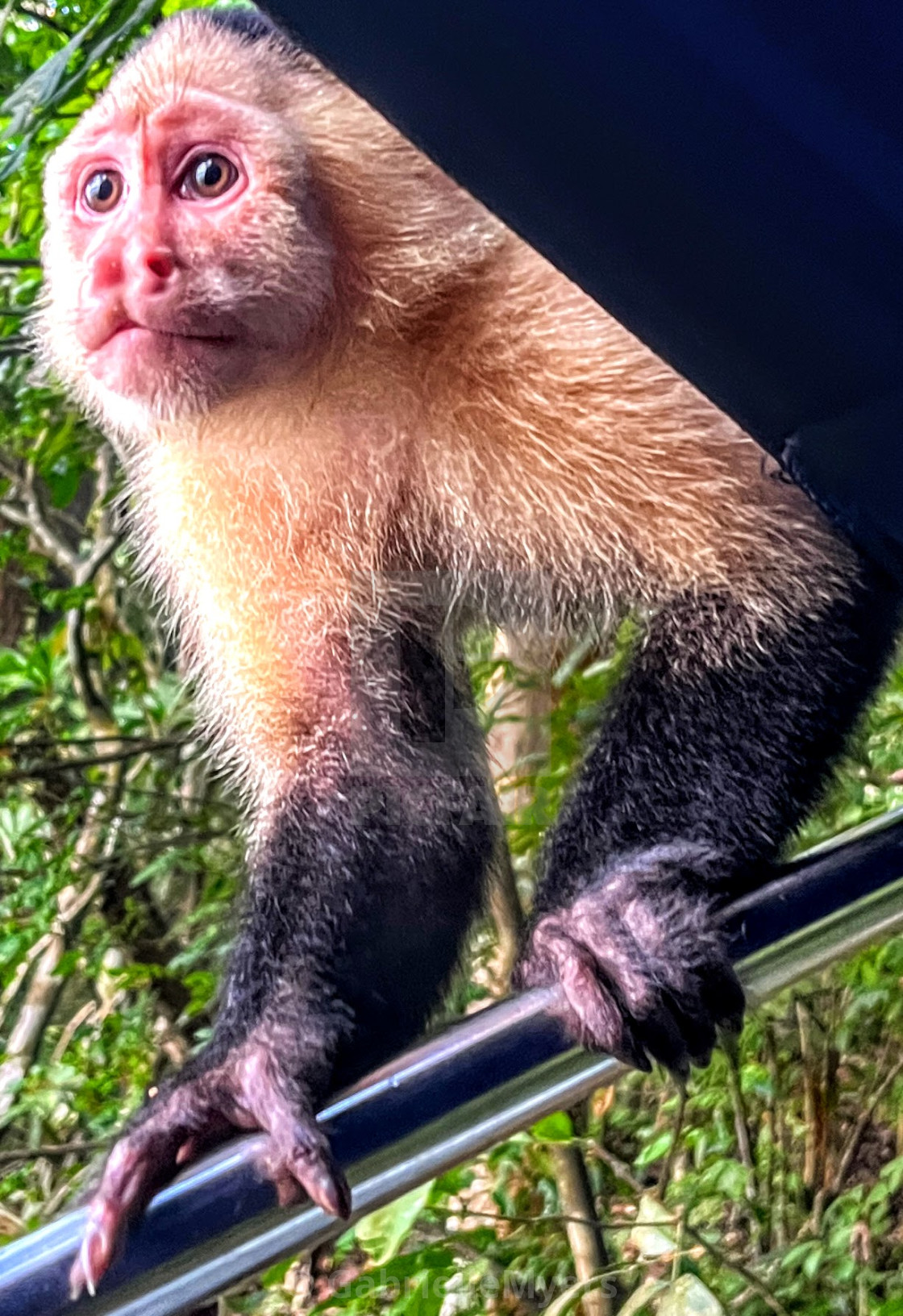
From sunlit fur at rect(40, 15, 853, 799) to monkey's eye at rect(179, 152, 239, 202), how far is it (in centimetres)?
3

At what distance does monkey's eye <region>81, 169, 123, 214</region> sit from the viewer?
86cm

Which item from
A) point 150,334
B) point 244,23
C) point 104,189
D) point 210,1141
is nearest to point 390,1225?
point 210,1141

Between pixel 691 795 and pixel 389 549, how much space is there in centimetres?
30

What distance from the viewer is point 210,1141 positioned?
2.46ft

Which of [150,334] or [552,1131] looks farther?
[552,1131]

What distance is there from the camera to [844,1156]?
5.57 ft

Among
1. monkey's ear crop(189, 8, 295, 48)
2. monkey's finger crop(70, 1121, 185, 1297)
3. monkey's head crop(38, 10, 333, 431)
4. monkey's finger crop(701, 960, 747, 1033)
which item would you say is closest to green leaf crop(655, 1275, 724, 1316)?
monkey's finger crop(701, 960, 747, 1033)

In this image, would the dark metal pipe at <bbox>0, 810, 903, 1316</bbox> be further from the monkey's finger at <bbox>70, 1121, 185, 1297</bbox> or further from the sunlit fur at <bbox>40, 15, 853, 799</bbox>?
the sunlit fur at <bbox>40, 15, 853, 799</bbox>

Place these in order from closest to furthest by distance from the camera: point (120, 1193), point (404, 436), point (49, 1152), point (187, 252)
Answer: point (120, 1193) < point (187, 252) < point (404, 436) < point (49, 1152)

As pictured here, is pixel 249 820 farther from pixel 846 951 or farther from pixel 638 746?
pixel 846 951

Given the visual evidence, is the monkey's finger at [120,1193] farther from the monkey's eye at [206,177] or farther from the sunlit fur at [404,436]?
the monkey's eye at [206,177]

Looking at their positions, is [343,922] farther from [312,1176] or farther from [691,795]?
[312,1176]

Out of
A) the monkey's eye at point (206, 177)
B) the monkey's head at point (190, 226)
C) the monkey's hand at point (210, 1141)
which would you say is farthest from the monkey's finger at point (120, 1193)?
the monkey's eye at point (206, 177)

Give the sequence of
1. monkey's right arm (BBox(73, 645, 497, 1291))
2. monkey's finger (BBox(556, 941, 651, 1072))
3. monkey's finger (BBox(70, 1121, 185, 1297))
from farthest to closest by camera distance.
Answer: monkey's right arm (BBox(73, 645, 497, 1291)), monkey's finger (BBox(556, 941, 651, 1072)), monkey's finger (BBox(70, 1121, 185, 1297))
